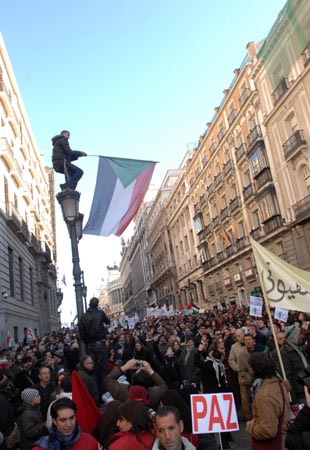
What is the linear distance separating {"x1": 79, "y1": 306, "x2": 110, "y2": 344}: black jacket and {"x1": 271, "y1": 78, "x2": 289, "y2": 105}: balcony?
2384 cm

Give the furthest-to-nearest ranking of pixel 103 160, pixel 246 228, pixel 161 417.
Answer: pixel 246 228 < pixel 103 160 < pixel 161 417

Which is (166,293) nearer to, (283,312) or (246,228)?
(246,228)

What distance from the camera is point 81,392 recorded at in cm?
455

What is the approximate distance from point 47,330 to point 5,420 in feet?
119

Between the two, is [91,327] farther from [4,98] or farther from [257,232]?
[257,232]

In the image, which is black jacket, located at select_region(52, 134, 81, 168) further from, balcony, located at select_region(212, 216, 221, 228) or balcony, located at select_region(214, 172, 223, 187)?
balcony, located at select_region(212, 216, 221, 228)

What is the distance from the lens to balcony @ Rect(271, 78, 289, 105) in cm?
2739

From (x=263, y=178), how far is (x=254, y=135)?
11.3ft

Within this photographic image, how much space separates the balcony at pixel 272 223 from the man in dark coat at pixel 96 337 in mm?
23173

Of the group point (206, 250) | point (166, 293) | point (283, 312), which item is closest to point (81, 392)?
point (283, 312)

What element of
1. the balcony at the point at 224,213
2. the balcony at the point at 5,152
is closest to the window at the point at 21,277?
the balcony at the point at 5,152

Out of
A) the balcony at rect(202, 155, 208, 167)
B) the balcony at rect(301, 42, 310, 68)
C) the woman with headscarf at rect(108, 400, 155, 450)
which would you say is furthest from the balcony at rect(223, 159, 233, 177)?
the woman with headscarf at rect(108, 400, 155, 450)

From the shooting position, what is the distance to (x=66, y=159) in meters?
9.11

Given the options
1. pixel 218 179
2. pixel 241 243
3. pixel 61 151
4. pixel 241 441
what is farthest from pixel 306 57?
pixel 241 441
